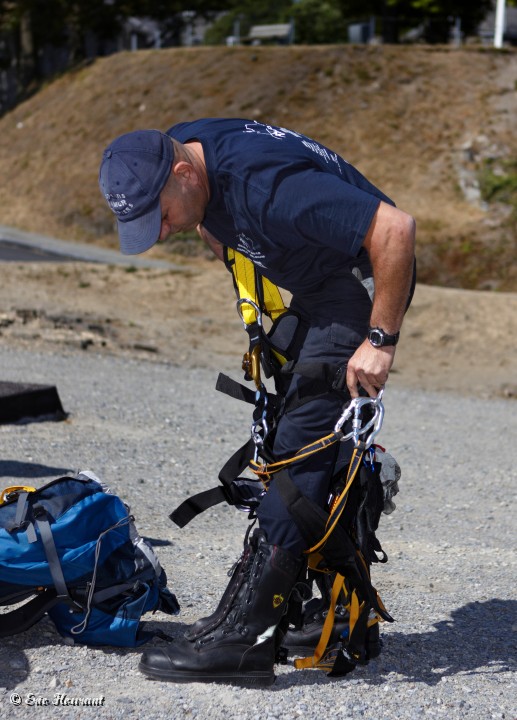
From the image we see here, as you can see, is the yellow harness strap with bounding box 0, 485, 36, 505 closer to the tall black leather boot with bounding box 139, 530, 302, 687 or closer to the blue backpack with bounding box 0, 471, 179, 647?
the blue backpack with bounding box 0, 471, 179, 647

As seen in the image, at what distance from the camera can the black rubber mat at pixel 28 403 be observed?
7.13 meters

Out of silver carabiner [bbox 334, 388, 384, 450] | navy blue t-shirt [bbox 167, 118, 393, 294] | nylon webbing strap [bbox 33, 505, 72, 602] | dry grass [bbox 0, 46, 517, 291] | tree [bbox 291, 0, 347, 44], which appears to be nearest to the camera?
navy blue t-shirt [bbox 167, 118, 393, 294]

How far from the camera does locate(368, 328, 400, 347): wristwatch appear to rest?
2.91 metres

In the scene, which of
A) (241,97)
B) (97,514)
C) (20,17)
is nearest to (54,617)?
(97,514)

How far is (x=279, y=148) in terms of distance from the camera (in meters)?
2.84

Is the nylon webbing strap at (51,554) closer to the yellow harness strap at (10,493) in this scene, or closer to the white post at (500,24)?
the yellow harness strap at (10,493)

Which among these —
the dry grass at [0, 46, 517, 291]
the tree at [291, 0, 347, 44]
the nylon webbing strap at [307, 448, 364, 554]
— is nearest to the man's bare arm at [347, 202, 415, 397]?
the nylon webbing strap at [307, 448, 364, 554]

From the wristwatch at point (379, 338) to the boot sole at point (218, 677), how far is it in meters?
1.14

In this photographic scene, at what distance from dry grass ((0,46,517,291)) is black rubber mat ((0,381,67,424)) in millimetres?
14805

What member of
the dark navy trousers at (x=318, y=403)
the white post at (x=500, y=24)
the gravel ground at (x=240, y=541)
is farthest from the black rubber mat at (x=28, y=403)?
the white post at (x=500, y=24)

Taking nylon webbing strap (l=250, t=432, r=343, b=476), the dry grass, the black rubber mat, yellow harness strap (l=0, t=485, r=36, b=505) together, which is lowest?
the dry grass

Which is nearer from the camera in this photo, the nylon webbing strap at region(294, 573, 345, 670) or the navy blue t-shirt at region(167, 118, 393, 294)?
the navy blue t-shirt at region(167, 118, 393, 294)

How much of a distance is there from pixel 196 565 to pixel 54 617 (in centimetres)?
108

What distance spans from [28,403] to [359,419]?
4.64 metres
